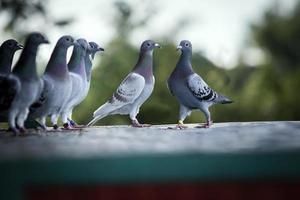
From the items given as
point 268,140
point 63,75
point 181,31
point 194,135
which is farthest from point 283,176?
point 181,31

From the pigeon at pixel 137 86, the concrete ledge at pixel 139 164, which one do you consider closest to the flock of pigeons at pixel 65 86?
the pigeon at pixel 137 86

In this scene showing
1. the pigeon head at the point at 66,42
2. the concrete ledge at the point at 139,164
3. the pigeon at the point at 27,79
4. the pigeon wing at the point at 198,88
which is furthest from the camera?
the pigeon wing at the point at 198,88

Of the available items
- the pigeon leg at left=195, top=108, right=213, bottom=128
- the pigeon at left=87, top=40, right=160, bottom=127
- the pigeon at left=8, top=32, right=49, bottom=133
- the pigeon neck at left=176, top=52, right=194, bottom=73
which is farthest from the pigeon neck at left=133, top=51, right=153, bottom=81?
the pigeon at left=8, top=32, right=49, bottom=133

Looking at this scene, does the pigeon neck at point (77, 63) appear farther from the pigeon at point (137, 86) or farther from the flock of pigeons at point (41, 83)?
the pigeon at point (137, 86)

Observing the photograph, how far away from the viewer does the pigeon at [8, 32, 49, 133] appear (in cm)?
193

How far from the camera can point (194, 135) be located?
2.07 m

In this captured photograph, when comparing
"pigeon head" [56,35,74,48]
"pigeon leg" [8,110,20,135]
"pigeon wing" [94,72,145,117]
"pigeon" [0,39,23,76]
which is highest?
"pigeon head" [56,35,74,48]

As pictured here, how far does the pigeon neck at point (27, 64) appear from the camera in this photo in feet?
6.34

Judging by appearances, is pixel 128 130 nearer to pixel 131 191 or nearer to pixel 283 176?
pixel 131 191

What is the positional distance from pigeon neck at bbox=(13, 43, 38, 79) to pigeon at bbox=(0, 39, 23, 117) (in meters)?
0.03

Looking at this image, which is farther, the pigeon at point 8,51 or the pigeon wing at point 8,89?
the pigeon at point 8,51

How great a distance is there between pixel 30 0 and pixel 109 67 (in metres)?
0.44

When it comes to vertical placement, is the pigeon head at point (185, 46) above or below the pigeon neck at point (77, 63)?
above

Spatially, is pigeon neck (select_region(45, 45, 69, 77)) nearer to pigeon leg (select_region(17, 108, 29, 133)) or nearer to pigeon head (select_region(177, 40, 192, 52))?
pigeon leg (select_region(17, 108, 29, 133))
